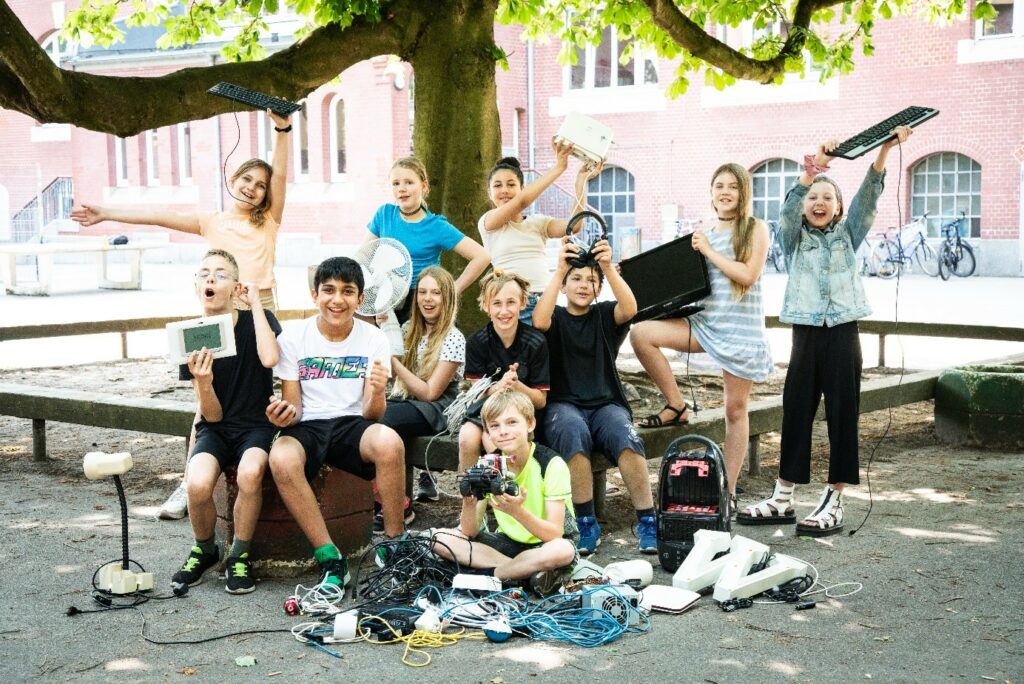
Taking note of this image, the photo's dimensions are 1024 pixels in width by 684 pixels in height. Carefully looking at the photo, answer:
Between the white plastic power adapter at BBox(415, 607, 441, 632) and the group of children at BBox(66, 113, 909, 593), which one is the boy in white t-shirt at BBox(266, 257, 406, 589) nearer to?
the group of children at BBox(66, 113, 909, 593)

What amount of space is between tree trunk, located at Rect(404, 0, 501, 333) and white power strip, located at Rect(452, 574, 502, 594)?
4.21 m

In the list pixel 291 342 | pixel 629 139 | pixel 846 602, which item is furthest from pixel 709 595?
pixel 629 139

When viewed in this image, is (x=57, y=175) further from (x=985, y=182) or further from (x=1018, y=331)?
(x=1018, y=331)

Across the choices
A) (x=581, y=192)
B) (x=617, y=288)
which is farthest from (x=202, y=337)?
(x=581, y=192)

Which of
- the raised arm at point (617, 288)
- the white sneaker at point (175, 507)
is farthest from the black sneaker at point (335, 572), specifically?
the raised arm at point (617, 288)

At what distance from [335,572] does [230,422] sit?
0.94 metres

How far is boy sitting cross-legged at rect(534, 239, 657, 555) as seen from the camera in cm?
572

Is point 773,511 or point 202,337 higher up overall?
point 202,337

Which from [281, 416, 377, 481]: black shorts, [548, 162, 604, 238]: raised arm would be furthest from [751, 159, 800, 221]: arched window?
[281, 416, 377, 481]: black shorts

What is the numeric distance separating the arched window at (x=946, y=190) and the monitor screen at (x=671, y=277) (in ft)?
71.4

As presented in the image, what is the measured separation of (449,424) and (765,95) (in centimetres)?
2370

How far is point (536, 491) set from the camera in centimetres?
514

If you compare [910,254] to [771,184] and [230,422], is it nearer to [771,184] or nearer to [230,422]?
[771,184]

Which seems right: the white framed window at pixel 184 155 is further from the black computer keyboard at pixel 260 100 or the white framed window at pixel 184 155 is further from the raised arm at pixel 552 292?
the raised arm at pixel 552 292
